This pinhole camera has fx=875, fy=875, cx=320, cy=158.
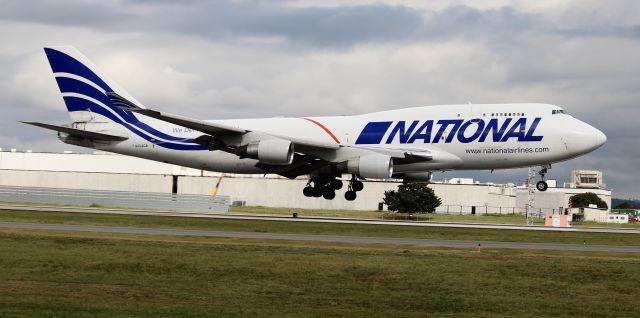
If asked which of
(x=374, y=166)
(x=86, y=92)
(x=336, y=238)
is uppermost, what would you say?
(x=86, y=92)

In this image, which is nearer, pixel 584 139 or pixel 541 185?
pixel 584 139

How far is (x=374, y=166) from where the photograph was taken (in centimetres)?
5234

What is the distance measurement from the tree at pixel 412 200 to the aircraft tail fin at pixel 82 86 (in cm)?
4357

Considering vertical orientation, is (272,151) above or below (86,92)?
below

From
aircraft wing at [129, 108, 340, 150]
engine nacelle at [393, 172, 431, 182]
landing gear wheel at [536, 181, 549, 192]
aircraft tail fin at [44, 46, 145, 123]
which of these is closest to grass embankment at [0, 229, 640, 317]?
aircraft wing at [129, 108, 340, 150]

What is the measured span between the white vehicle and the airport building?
50617mm

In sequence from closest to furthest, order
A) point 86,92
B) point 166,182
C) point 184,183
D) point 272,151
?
1. point 272,151
2. point 86,92
3. point 166,182
4. point 184,183

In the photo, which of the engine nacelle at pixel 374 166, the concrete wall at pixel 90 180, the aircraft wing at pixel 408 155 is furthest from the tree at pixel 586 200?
the engine nacelle at pixel 374 166

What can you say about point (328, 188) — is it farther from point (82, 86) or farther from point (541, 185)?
point (82, 86)

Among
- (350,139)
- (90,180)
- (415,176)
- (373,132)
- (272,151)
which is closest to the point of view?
(272,151)

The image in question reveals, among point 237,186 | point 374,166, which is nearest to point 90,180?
point 237,186

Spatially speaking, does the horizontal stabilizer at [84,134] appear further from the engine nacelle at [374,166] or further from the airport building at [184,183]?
the airport building at [184,183]

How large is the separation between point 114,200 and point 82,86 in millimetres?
22677

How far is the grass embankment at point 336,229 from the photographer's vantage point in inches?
1670
